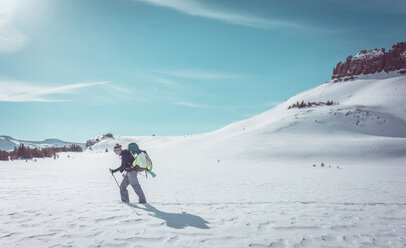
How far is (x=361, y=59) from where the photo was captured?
170ft

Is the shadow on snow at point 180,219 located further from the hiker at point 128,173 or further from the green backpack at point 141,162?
the green backpack at point 141,162

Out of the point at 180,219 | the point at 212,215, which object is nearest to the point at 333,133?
the point at 212,215

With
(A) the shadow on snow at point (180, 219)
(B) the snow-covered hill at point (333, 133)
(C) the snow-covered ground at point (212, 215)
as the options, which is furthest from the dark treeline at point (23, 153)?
(A) the shadow on snow at point (180, 219)

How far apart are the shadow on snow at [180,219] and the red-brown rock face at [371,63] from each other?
47836mm

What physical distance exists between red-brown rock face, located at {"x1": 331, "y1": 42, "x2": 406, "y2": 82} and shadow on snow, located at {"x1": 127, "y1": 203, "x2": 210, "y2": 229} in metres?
47.8

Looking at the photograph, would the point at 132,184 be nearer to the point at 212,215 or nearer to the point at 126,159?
the point at 126,159

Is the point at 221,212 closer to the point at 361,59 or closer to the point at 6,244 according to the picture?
the point at 6,244

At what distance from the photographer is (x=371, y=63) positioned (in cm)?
4897

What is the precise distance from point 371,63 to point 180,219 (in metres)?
56.9

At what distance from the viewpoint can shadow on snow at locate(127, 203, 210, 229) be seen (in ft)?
17.1

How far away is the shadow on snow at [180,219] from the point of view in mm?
5212

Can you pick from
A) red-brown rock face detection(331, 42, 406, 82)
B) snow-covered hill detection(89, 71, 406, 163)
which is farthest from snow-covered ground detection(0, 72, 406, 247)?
red-brown rock face detection(331, 42, 406, 82)

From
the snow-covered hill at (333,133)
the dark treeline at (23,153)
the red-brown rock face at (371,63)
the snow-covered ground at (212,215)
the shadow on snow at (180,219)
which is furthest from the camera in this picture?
the red-brown rock face at (371,63)

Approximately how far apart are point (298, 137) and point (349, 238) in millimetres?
22454
